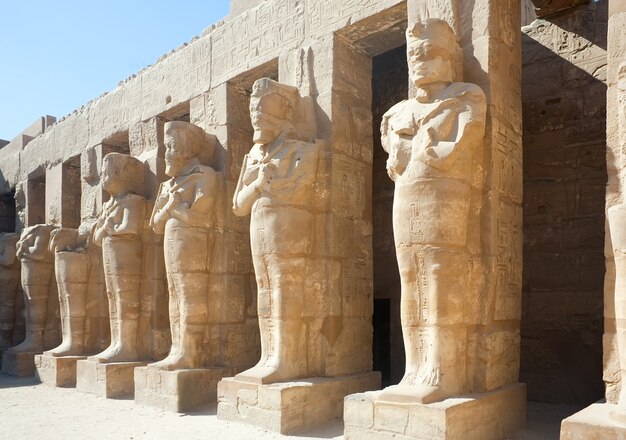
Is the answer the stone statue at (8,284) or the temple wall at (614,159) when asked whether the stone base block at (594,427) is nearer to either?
the temple wall at (614,159)

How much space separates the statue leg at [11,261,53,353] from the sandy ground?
2367 millimetres

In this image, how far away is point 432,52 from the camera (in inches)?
194

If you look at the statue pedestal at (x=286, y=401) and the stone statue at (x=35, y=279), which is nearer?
the statue pedestal at (x=286, y=401)

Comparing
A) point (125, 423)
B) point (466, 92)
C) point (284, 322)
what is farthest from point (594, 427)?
point (125, 423)

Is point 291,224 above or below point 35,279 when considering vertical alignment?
above

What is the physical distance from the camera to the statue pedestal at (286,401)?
551 cm

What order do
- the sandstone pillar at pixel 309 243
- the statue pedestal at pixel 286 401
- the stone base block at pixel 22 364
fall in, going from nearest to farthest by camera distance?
the statue pedestal at pixel 286 401 < the sandstone pillar at pixel 309 243 < the stone base block at pixel 22 364

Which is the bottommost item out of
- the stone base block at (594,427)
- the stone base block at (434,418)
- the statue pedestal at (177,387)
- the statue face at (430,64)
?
the statue pedestal at (177,387)

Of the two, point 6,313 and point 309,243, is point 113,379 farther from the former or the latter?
point 6,313

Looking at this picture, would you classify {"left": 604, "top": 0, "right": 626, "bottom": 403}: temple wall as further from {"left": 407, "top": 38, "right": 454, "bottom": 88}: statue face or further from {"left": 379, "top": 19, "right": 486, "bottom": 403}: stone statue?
{"left": 407, "top": 38, "right": 454, "bottom": 88}: statue face

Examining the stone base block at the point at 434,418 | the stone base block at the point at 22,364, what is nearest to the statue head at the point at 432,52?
the stone base block at the point at 434,418

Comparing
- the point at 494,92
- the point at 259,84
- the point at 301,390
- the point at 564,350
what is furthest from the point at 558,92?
the point at 301,390

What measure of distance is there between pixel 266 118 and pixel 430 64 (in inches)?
69.3

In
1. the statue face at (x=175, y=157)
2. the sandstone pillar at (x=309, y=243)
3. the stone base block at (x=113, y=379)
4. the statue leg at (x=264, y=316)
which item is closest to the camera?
the sandstone pillar at (x=309, y=243)
